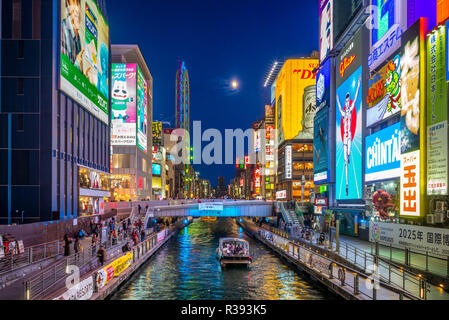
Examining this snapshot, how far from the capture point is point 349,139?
50.0 meters

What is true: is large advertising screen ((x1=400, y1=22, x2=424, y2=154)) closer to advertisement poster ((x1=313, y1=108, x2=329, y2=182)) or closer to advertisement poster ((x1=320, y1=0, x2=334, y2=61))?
advertisement poster ((x1=313, y1=108, x2=329, y2=182))

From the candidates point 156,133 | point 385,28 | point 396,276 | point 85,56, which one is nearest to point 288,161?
point 156,133

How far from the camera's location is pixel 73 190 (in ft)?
151

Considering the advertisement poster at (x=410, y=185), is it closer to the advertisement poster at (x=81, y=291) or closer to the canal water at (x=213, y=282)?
the canal water at (x=213, y=282)

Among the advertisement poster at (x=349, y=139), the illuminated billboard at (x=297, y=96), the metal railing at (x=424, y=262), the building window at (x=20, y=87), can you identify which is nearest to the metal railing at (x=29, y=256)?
the metal railing at (x=424, y=262)

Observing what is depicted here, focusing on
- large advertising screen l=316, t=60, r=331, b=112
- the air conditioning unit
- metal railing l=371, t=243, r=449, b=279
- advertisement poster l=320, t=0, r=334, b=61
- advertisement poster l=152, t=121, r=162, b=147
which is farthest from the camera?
advertisement poster l=152, t=121, r=162, b=147

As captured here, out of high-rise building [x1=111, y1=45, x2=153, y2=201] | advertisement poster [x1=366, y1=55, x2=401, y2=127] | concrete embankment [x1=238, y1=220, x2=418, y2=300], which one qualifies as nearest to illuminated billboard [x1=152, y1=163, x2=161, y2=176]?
high-rise building [x1=111, y1=45, x2=153, y2=201]

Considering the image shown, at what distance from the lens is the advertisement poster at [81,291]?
51.7 ft

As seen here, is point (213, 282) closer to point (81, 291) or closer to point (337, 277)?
point (337, 277)

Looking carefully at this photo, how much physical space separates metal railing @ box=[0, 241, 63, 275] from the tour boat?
1287cm

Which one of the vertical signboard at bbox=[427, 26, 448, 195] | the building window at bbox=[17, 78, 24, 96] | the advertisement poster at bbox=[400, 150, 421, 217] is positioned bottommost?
the advertisement poster at bbox=[400, 150, 421, 217]

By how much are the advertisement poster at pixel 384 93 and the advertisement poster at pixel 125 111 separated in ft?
218

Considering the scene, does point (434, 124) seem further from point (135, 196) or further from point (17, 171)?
point (135, 196)

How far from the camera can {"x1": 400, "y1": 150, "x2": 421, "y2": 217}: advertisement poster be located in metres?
24.5
